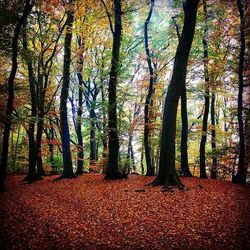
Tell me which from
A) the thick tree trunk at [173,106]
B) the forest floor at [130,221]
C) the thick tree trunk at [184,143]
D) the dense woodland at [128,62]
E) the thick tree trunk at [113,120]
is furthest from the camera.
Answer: the thick tree trunk at [184,143]

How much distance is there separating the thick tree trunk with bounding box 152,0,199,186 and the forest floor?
1.06 m

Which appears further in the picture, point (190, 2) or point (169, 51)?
point (169, 51)

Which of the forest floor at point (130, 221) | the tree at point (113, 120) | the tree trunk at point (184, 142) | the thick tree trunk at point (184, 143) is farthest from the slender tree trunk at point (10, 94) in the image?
the tree trunk at point (184, 142)

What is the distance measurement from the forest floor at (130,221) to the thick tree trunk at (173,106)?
106 cm

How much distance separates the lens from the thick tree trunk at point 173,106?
32.1 feet

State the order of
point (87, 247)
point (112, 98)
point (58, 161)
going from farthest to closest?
point (58, 161), point (112, 98), point (87, 247)

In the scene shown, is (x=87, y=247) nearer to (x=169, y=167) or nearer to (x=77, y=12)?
(x=169, y=167)

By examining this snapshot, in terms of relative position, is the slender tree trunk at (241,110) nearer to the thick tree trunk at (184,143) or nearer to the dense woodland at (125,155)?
the dense woodland at (125,155)

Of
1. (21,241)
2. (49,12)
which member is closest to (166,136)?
(21,241)

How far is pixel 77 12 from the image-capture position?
14039 millimetres

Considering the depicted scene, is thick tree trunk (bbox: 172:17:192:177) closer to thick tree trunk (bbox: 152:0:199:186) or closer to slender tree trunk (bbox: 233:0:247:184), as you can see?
slender tree trunk (bbox: 233:0:247:184)

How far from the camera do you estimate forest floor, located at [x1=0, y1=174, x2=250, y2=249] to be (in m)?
4.81

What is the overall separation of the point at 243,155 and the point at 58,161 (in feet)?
51.8

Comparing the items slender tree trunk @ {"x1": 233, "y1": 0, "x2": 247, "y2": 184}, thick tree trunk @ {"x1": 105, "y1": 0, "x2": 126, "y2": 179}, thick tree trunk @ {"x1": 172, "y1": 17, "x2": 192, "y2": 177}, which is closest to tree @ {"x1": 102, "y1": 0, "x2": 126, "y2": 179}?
thick tree trunk @ {"x1": 105, "y1": 0, "x2": 126, "y2": 179}
